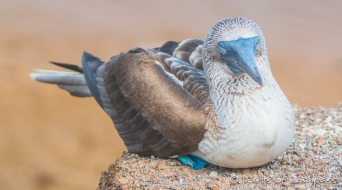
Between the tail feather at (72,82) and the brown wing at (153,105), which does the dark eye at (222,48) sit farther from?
the tail feather at (72,82)

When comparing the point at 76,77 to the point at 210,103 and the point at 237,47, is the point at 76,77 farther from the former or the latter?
the point at 237,47

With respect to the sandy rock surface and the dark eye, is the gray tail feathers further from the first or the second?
the dark eye

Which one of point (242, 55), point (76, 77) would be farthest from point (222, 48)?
point (76, 77)

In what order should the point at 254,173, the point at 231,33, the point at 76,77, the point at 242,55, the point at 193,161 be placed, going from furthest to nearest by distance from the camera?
the point at 76,77, the point at 193,161, the point at 254,173, the point at 231,33, the point at 242,55

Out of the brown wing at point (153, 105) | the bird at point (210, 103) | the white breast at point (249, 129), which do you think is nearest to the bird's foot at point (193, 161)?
the bird at point (210, 103)

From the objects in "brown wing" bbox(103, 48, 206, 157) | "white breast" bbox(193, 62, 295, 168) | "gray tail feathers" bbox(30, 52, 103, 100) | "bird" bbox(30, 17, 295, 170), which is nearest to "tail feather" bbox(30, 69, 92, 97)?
"gray tail feathers" bbox(30, 52, 103, 100)

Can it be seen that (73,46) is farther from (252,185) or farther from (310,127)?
(252,185)
